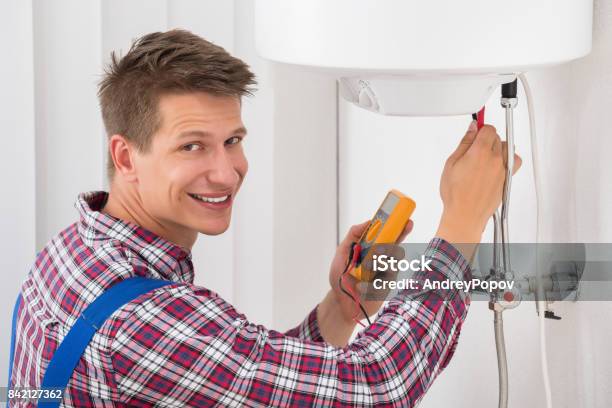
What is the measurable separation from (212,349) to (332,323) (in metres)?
0.43

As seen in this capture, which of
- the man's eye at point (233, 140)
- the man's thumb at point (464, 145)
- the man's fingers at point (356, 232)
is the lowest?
the man's fingers at point (356, 232)

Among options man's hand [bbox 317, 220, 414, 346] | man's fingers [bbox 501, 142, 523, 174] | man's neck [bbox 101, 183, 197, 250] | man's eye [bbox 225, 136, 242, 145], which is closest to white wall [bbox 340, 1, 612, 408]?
man's fingers [bbox 501, 142, 523, 174]

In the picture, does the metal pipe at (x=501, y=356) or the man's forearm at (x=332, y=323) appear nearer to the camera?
the metal pipe at (x=501, y=356)

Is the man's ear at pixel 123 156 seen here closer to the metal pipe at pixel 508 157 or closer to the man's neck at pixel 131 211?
the man's neck at pixel 131 211

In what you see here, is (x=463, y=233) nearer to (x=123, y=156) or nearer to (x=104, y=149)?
(x=123, y=156)

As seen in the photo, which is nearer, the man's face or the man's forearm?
the man's face

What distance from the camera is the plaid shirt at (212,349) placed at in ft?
3.66

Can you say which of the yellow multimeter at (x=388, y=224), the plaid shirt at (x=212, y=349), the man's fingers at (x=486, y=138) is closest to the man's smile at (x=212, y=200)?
the plaid shirt at (x=212, y=349)

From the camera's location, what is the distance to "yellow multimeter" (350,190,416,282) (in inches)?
54.9

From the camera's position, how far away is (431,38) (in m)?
1.01

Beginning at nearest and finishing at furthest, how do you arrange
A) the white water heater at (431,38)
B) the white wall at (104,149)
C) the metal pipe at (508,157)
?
the white water heater at (431,38), the metal pipe at (508,157), the white wall at (104,149)

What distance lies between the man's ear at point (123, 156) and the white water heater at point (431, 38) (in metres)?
0.30

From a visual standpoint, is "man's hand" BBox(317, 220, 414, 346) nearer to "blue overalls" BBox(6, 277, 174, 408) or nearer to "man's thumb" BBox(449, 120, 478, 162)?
"man's thumb" BBox(449, 120, 478, 162)

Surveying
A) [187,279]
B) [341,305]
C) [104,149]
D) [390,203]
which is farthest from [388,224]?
[104,149]
